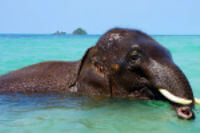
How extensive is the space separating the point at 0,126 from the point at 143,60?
270cm

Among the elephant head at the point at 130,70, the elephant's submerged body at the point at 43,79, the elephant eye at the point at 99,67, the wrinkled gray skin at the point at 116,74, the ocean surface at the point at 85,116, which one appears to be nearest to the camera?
the ocean surface at the point at 85,116

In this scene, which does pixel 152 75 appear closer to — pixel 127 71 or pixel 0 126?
pixel 127 71

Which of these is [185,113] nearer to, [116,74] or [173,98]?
[173,98]

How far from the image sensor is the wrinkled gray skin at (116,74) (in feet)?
19.1

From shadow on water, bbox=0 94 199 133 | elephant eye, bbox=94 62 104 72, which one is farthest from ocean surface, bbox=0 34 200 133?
elephant eye, bbox=94 62 104 72

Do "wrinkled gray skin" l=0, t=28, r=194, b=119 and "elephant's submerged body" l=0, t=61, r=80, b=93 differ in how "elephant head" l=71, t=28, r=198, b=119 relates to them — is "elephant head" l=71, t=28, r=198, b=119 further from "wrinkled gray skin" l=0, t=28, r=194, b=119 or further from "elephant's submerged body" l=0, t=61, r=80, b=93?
"elephant's submerged body" l=0, t=61, r=80, b=93

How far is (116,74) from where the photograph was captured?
6465mm

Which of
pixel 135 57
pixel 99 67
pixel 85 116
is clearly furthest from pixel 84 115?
pixel 135 57

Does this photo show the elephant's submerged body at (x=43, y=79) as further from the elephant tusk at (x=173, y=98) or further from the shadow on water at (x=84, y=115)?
the elephant tusk at (x=173, y=98)

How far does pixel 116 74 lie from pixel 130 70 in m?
0.29

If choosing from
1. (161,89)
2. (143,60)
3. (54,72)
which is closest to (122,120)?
(161,89)

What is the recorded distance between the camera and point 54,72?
727 centimetres

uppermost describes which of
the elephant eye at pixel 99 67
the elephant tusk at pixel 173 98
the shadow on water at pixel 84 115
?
the elephant eye at pixel 99 67

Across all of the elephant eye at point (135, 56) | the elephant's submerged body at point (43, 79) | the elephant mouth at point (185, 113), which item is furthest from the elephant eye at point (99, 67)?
the elephant mouth at point (185, 113)
